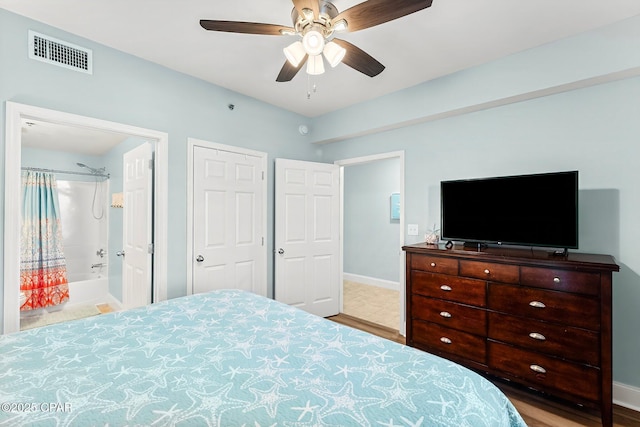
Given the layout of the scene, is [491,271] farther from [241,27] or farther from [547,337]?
[241,27]

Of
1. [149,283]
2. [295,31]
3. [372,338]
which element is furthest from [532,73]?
[149,283]

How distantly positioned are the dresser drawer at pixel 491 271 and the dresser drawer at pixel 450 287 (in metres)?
0.06

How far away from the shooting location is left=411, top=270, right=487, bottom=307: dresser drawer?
2316 mm

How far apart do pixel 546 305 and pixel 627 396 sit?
0.94 metres

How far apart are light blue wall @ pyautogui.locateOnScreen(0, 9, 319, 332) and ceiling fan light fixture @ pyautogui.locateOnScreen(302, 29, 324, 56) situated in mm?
1638

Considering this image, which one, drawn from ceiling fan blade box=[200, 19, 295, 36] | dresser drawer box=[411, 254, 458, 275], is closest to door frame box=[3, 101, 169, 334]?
ceiling fan blade box=[200, 19, 295, 36]

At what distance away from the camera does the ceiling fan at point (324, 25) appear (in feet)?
4.84

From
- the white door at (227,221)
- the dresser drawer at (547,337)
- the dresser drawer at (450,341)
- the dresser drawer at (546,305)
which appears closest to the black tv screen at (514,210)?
the dresser drawer at (546,305)

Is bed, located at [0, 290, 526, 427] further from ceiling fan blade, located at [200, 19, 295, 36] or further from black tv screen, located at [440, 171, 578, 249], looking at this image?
ceiling fan blade, located at [200, 19, 295, 36]

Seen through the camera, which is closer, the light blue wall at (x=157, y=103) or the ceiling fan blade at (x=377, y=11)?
the ceiling fan blade at (x=377, y=11)

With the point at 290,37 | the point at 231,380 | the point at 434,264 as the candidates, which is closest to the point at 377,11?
the point at 290,37

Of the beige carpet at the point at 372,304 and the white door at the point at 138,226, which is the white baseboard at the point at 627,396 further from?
the white door at the point at 138,226

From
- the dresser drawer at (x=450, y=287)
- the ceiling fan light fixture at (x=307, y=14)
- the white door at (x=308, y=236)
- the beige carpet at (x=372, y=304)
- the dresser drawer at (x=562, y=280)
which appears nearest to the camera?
the ceiling fan light fixture at (x=307, y=14)

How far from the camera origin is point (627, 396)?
2121 mm
